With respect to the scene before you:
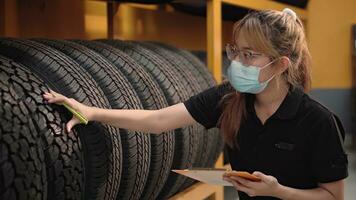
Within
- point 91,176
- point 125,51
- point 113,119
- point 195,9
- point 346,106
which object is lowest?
point 346,106

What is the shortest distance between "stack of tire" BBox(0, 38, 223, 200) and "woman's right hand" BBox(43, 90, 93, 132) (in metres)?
0.01

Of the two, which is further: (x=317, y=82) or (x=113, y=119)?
(x=317, y=82)

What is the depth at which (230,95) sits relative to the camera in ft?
4.93

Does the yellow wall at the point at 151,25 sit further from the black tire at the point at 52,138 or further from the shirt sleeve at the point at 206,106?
the black tire at the point at 52,138

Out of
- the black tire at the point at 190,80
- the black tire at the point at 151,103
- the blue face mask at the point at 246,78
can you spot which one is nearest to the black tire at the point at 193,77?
the black tire at the point at 190,80

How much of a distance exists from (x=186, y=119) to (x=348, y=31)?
11.1 ft

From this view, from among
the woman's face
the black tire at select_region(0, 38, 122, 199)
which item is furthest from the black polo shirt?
the black tire at select_region(0, 38, 122, 199)

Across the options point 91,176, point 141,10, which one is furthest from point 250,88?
point 141,10

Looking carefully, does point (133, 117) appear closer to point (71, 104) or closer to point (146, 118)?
point (146, 118)

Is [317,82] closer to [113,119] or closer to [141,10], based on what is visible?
[141,10]

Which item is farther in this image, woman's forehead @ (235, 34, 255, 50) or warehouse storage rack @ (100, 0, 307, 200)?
warehouse storage rack @ (100, 0, 307, 200)

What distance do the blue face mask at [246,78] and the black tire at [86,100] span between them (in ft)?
1.16

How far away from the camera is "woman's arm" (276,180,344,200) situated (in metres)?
1.28

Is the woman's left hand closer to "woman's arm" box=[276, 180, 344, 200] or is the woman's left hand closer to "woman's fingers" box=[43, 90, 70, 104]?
"woman's arm" box=[276, 180, 344, 200]
